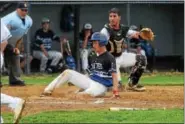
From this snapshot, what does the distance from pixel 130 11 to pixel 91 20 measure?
1.41 m

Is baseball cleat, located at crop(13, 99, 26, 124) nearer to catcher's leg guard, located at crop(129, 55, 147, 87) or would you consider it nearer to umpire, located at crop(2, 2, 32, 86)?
catcher's leg guard, located at crop(129, 55, 147, 87)

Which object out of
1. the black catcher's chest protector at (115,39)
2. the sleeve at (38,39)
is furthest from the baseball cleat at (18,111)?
the sleeve at (38,39)

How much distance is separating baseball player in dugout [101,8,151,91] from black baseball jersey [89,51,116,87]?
0.90 m

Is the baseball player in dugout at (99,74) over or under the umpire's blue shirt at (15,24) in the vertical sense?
under

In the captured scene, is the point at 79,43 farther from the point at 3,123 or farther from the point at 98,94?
the point at 3,123

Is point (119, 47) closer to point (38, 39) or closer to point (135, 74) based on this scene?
point (135, 74)

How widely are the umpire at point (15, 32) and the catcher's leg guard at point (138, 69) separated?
2572 millimetres

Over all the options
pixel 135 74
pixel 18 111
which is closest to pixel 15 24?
pixel 135 74

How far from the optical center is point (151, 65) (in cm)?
2188

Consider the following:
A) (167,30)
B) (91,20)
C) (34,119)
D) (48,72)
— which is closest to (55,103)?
(34,119)

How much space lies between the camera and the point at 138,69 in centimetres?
1338

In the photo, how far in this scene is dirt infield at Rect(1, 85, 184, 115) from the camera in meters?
10.6

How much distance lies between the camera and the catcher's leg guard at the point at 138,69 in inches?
524

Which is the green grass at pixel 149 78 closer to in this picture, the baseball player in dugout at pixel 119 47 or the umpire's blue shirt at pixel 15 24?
the umpire's blue shirt at pixel 15 24
